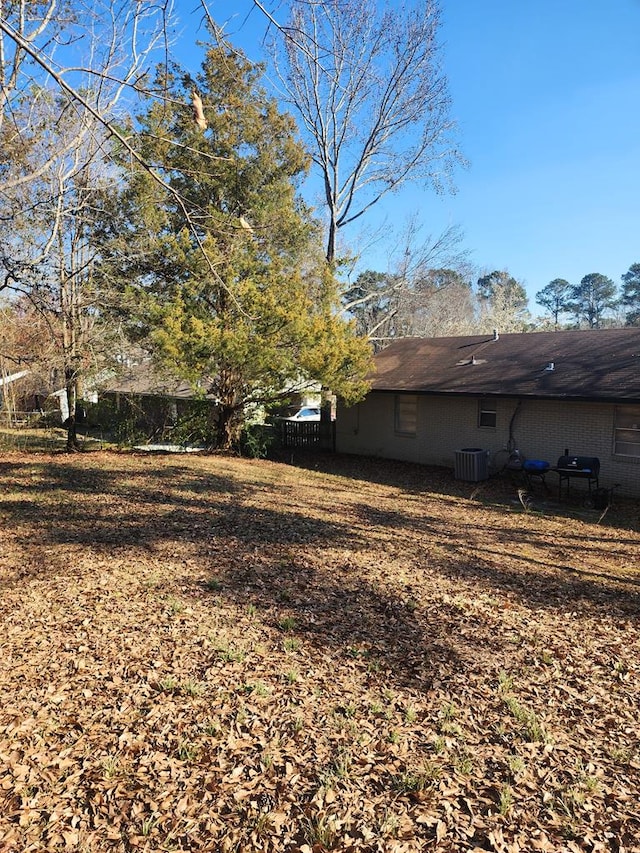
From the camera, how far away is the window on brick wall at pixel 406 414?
17141 mm

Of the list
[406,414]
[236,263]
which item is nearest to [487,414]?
[406,414]

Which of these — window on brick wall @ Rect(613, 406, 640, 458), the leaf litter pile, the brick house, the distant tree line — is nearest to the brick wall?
the brick house

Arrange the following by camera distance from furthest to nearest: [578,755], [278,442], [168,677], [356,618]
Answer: [278,442]
[356,618]
[168,677]
[578,755]

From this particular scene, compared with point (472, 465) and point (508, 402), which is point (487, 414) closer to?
point (508, 402)

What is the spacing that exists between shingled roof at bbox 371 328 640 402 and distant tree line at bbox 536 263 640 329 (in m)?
50.4

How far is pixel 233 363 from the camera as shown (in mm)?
14648

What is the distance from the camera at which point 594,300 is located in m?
68.9

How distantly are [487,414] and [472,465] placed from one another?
179cm

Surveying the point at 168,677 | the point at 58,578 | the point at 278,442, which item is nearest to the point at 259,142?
the point at 278,442

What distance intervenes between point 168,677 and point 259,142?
15894mm

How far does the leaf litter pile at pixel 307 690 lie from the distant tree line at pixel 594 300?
6367 centimetres

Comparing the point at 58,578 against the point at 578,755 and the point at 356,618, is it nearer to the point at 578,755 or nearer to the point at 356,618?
the point at 356,618

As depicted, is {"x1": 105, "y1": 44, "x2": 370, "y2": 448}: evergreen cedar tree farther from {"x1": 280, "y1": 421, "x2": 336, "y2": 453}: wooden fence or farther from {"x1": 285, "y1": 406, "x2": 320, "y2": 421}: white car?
{"x1": 285, "y1": 406, "x2": 320, "y2": 421}: white car

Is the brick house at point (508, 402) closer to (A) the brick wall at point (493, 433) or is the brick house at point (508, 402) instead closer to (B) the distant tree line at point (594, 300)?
(A) the brick wall at point (493, 433)
